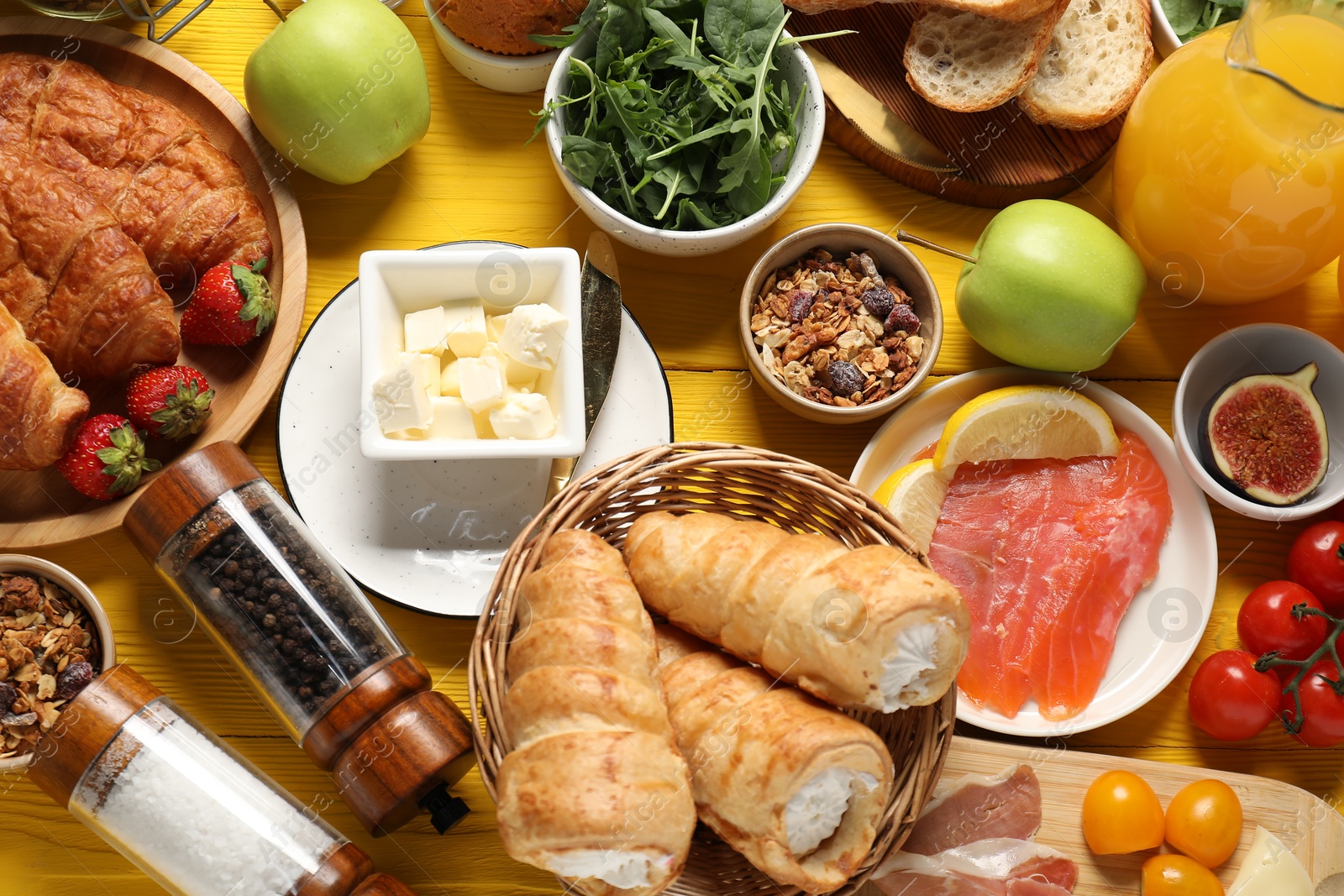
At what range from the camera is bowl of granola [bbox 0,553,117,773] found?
1.55 m

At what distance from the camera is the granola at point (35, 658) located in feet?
5.10

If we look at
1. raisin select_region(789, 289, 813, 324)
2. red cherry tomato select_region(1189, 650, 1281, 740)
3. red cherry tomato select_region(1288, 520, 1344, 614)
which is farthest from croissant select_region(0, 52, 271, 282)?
red cherry tomato select_region(1288, 520, 1344, 614)

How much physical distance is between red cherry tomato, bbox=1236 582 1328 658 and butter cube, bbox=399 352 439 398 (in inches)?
57.6

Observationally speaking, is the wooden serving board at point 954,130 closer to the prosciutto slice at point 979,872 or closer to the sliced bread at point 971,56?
the sliced bread at point 971,56

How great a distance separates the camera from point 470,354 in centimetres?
167

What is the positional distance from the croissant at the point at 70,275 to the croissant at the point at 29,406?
0.05m

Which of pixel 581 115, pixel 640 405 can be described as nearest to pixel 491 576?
pixel 640 405

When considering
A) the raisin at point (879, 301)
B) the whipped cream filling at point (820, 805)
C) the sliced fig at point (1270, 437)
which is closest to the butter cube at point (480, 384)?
the raisin at point (879, 301)

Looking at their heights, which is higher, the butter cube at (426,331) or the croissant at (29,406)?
the croissant at (29,406)

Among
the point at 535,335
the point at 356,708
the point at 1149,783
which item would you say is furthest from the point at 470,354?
the point at 1149,783

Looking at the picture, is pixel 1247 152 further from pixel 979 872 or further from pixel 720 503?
pixel 979 872

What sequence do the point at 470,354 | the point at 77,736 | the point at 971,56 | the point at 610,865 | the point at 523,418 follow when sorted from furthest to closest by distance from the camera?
the point at 971,56
the point at 470,354
the point at 523,418
the point at 77,736
the point at 610,865

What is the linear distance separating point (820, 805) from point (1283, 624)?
0.99m

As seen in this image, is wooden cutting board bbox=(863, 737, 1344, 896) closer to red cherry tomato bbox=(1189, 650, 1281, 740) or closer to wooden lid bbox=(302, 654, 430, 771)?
red cherry tomato bbox=(1189, 650, 1281, 740)
